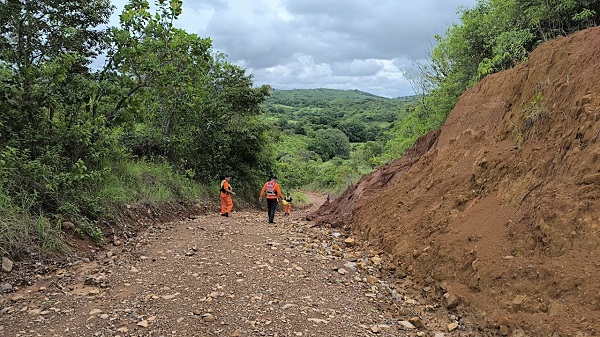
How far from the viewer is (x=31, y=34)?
7512mm

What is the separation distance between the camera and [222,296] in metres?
5.04

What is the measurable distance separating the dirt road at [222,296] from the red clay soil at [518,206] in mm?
569

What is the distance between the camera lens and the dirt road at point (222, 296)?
4.34 meters

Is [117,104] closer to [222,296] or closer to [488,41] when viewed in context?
[222,296]

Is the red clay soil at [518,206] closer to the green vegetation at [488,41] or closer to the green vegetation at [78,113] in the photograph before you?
the green vegetation at [488,41]

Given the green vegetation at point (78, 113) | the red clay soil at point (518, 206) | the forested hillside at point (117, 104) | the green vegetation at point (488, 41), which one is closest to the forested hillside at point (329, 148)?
the green vegetation at point (488, 41)

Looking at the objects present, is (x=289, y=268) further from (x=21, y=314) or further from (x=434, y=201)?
(x=21, y=314)

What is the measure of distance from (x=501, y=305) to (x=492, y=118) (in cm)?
440

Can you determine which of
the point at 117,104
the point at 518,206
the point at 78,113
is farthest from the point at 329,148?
the point at 518,206

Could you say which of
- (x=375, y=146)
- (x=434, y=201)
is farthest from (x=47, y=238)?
(x=375, y=146)

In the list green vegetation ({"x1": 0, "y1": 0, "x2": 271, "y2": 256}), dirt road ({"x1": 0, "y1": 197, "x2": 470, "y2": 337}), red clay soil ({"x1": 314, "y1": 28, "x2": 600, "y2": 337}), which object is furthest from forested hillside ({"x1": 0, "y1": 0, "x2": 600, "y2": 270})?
red clay soil ({"x1": 314, "y1": 28, "x2": 600, "y2": 337})

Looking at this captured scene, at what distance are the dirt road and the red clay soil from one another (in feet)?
1.87

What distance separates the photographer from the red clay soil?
4012mm

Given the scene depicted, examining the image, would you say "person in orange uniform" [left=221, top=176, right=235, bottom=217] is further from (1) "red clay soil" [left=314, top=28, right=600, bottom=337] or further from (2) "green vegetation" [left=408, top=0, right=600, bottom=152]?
(2) "green vegetation" [left=408, top=0, right=600, bottom=152]
